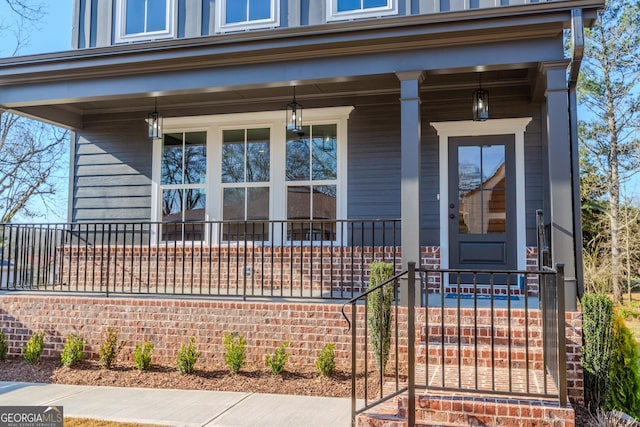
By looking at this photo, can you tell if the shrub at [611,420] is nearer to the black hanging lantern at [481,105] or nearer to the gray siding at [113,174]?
the black hanging lantern at [481,105]

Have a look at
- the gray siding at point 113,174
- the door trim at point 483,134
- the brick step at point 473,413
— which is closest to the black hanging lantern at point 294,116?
the door trim at point 483,134

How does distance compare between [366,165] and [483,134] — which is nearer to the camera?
[483,134]

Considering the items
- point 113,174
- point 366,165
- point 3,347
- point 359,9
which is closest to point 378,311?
point 366,165

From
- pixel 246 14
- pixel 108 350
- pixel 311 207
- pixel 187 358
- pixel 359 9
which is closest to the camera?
pixel 187 358

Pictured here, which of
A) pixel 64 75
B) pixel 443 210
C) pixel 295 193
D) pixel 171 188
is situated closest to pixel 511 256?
pixel 443 210

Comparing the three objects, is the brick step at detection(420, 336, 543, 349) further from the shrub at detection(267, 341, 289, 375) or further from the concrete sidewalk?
the shrub at detection(267, 341, 289, 375)

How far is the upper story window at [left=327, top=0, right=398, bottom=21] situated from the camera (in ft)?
21.4

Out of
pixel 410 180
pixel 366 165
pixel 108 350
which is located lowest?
pixel 108 350

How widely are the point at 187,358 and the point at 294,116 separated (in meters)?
3.44

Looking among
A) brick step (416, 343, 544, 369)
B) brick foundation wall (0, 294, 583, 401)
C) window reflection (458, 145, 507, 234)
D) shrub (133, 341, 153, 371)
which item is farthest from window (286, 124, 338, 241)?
brick step (416, 343, 544, 369)

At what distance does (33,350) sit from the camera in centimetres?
564

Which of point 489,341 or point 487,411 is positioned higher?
point 489,341

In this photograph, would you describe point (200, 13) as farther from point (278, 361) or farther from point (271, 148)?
point (278, 361)

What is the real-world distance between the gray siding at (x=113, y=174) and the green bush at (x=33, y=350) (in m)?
2.70
